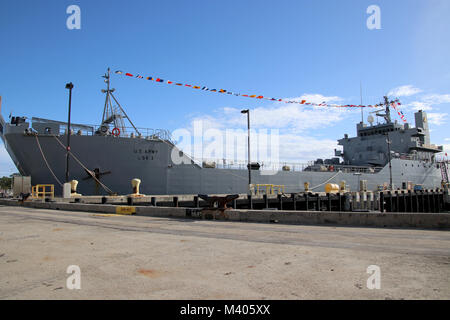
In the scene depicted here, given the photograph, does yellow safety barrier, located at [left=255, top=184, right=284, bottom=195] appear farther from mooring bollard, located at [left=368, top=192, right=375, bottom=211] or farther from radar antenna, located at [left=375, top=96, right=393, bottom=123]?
radar antenna, located at [left=375, top=96, right=393, bottom=123]

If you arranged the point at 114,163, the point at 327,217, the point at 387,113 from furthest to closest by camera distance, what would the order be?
the point at 387,113, the point at 114,163, the point at 327,217

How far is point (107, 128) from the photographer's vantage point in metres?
20.7

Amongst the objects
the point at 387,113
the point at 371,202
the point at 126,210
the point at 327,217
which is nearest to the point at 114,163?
the point at 126,210

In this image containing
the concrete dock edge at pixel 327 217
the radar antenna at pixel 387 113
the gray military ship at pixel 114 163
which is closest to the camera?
the concrete dock edge at pixel 327 217

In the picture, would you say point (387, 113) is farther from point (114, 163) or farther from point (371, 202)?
point (114, 163)

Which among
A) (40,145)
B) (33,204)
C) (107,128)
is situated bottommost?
(33,204)

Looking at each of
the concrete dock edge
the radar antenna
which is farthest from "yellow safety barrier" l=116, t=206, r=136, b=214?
the radar antenna

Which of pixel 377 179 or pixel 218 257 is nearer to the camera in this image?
pixel 218 257

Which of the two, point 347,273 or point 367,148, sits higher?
point 367,148

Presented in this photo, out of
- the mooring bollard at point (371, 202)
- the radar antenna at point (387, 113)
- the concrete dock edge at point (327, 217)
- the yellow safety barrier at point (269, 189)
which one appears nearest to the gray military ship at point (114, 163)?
the yellow safety barrier at point (269, 189)

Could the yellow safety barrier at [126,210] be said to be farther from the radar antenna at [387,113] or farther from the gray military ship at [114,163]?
the radar antenna at [387,113]
